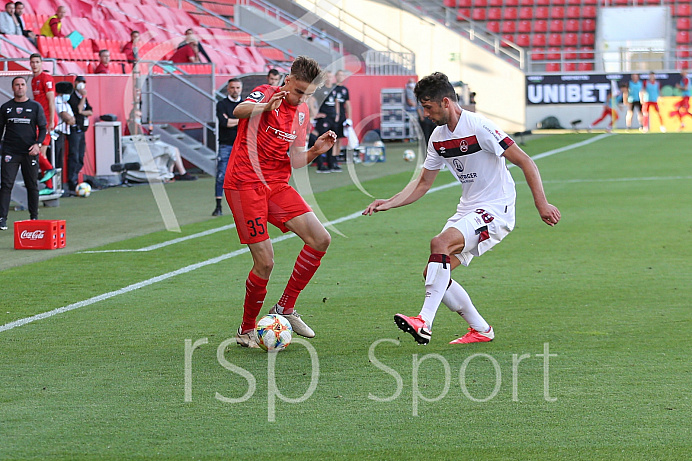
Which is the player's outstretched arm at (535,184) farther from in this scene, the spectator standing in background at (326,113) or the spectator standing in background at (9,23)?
the spectator standing in background at (9,23)

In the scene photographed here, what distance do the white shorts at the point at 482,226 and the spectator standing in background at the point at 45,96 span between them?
11.3 metres

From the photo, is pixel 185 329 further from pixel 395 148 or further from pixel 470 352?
pixel 395 148

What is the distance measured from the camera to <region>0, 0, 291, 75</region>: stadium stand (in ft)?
74.6

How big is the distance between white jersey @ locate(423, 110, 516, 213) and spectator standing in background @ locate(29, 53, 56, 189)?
36.2 ft

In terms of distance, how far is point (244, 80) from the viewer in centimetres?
2480

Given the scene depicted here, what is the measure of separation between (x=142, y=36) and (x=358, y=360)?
2242 cm

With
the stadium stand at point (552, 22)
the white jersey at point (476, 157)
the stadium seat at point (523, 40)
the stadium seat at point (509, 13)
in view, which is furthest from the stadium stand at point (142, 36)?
the stadium seat at point (509, 13)

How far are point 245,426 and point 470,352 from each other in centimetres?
211

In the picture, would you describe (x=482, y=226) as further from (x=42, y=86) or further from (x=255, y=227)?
(x=42, y=86)

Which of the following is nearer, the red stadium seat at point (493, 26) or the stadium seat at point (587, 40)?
the stadium seat at point (587, 40)

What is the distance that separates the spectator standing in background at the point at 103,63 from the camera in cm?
2141

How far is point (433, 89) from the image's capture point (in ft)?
21.6

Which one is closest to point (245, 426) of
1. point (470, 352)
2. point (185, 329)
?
point (470, 352)

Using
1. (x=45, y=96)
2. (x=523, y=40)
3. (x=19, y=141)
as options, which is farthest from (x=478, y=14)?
(x=19, y=141)
